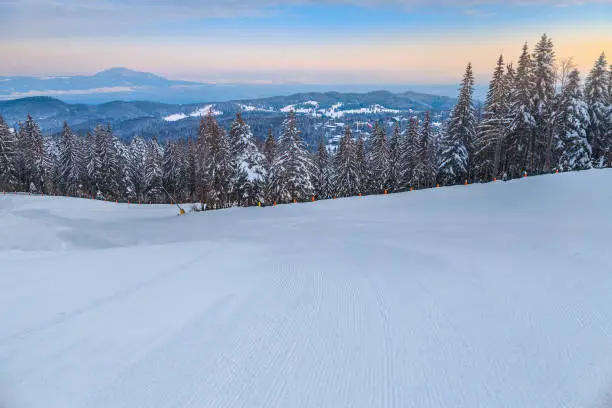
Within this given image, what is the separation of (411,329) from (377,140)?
123ft

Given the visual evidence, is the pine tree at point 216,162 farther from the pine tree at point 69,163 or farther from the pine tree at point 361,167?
the pine tree at point 69,163

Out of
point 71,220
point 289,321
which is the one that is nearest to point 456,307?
point 289,321

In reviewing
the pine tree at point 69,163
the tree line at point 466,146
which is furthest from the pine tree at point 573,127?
the pine tree at point 69,163

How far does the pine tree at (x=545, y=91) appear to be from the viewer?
97.1 ft

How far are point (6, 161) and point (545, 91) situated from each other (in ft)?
194

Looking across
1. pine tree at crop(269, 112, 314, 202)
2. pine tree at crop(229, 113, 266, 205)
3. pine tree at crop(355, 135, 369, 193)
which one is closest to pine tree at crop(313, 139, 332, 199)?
pine tree at crop(355, 135, 369, 193)

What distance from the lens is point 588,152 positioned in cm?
2994

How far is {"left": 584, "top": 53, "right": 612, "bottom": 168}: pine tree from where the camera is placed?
30.8m

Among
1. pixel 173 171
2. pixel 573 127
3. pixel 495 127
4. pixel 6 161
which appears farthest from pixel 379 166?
pixel 6 161

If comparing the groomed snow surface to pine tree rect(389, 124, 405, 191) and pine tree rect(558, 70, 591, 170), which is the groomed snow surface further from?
pine tree rect(389, 124, 405, 191)

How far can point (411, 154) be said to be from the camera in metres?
36.0

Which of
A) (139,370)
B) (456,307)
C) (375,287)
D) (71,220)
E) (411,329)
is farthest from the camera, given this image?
(71,220)

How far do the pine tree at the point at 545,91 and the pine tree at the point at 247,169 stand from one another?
25.3 m

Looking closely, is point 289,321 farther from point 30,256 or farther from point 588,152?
point 588,152
